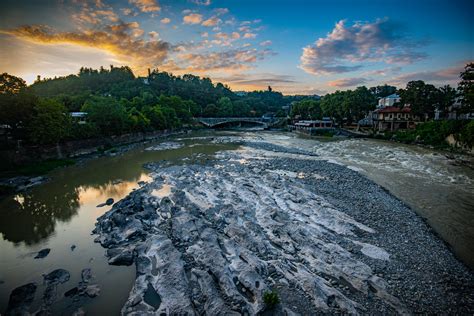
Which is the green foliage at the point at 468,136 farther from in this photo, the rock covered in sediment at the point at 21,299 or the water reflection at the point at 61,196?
the rock covered in sediment at the point at 21,299

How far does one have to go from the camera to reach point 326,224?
13.8 meters

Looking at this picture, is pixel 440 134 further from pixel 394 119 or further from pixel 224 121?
pixel 224 121

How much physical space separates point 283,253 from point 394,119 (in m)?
70.2

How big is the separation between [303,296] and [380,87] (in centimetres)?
17015

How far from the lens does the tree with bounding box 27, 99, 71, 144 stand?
28875 mm

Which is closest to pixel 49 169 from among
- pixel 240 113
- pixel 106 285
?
pixel 106 285

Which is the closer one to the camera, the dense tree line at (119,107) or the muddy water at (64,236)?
the muddy water at (64,236)

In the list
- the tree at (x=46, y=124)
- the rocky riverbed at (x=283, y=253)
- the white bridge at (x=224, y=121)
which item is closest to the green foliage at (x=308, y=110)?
the white bridge at (x=224, y=121)

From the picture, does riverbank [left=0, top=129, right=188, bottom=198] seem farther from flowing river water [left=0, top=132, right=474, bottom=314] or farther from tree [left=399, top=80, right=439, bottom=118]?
tree [left=399, top=80, right=439, bottom=118]

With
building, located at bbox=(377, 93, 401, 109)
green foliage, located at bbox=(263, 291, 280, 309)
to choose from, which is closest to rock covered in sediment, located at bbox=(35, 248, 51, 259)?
green foliage, located at bbox=(263, 291, 280, 309)

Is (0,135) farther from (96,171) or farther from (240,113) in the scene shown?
(240,113)

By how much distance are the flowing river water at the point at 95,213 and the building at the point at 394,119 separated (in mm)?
33377

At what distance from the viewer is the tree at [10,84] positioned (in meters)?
27.4

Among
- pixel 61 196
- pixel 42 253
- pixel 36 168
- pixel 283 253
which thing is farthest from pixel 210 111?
pixel 283 253
